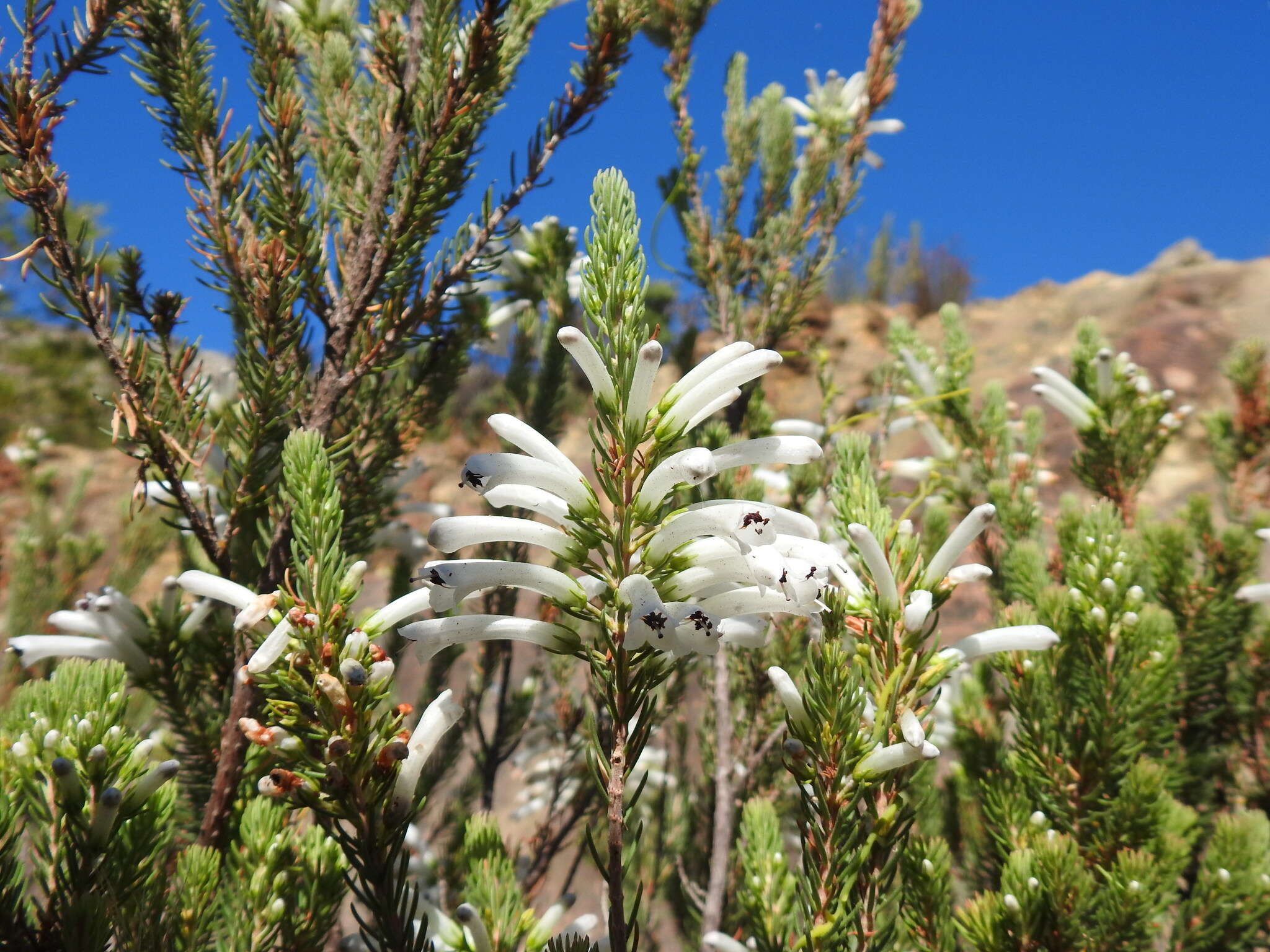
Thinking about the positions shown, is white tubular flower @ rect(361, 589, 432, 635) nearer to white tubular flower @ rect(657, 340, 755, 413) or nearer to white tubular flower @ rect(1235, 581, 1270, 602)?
white tubular flower @ rect(657, 340, 755, 413)

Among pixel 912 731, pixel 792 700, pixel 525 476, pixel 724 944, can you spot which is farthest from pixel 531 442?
pixel 724 944

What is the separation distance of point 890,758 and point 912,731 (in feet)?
0.17

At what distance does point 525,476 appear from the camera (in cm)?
102

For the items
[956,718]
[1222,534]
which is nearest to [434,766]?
[956,718]

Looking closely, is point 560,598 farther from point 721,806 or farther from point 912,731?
point 721,806

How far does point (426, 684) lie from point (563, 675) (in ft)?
2.19

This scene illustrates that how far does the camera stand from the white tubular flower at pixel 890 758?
1.08 metres

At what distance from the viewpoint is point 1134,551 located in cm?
212

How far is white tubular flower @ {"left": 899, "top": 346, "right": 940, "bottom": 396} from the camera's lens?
3.27 metres

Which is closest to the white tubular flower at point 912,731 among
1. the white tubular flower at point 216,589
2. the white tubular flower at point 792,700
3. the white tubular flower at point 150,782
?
the white tubular flower at point 792,700

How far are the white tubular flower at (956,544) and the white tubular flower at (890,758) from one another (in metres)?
0.32

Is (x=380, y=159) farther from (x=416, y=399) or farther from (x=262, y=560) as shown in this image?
(x=262, y=560)

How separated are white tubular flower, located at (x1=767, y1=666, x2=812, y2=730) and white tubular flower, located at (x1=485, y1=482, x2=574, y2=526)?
1.37 ft

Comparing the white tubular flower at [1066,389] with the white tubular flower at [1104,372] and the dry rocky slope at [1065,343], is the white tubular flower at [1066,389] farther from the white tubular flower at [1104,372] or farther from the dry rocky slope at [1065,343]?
the dry rocky slope at [1065,343]
